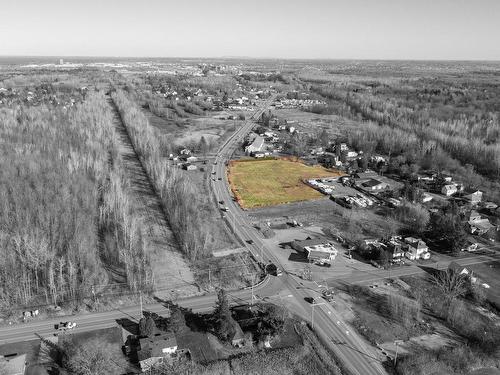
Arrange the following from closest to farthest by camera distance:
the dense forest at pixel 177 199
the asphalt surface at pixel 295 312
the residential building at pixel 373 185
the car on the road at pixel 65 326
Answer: the asphalt surface at pixel 295 312
the car on the road at pixel 65 326
the dense forest at pixel 177 199
the residential building at pixel 373 185

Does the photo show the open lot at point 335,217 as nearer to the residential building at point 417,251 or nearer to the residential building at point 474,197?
the residential building at point 417,251

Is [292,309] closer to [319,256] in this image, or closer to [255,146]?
[319,256]

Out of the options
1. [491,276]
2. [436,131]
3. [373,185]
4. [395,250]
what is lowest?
[491,276]

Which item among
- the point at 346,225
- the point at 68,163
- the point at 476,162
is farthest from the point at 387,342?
the point at 476,162

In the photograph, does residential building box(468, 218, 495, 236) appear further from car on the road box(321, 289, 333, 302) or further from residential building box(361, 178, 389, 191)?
car on the road box(321, 289, 333, 302)

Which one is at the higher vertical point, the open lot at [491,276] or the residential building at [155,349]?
the residential building at [155,349]

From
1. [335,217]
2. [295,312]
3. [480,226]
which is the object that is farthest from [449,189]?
[295,312]

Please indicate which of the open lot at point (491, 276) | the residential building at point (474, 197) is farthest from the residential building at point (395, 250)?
the residential building at point (474, 197)
